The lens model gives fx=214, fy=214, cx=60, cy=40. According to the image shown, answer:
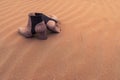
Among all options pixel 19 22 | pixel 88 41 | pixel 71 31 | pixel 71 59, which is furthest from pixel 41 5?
pixel 71 59

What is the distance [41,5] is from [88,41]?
1.57 metres

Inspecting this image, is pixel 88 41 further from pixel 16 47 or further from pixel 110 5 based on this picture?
pixel 110 5

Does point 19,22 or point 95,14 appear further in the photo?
point 95,14

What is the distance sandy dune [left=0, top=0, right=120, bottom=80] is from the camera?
2.29m

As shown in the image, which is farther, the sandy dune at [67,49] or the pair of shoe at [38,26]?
the pair of shoe at [38,26]

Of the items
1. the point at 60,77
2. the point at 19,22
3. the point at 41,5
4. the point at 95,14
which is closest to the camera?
the point at 60,77

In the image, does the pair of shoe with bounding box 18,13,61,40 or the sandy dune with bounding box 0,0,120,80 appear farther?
the pair of shoe with bounding box 18,13,61,40

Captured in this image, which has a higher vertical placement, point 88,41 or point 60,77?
point 88,41

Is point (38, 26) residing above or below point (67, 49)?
above

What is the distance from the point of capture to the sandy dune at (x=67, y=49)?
2.29 meters

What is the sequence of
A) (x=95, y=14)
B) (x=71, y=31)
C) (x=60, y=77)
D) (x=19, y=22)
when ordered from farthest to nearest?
1. (x=95, y=14)
2. (x=19, y=22)
3. (x=71, y=31)
4. (x=60, y=77)

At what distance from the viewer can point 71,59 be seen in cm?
246

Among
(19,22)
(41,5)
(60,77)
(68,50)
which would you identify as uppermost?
(41,5)

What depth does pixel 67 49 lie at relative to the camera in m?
2.60
